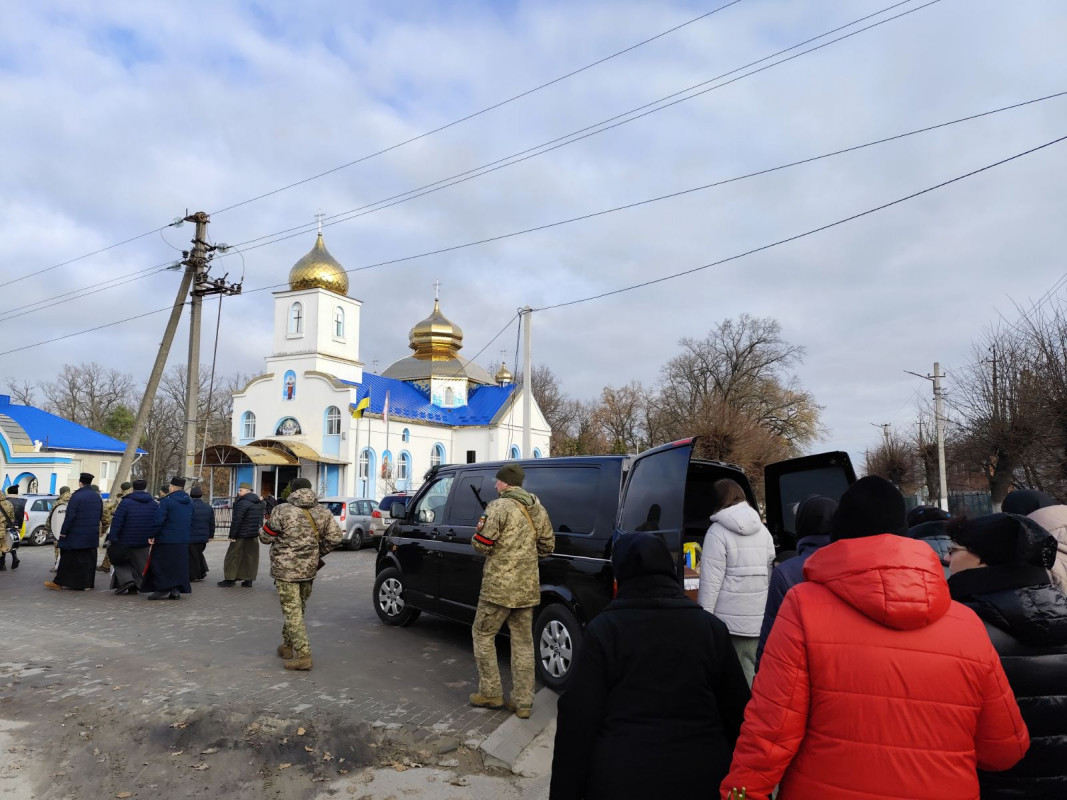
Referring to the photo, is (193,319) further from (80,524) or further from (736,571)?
(736,571)

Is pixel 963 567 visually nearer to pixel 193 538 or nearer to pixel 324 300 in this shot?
pixel 193 538

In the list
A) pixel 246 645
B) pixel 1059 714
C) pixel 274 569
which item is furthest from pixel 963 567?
pixel 246 645

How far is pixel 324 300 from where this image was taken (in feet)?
149

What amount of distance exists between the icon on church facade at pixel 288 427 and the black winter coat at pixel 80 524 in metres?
32.0

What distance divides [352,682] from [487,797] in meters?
2.56

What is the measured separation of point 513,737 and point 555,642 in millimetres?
1397

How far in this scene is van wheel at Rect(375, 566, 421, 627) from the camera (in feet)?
29.8

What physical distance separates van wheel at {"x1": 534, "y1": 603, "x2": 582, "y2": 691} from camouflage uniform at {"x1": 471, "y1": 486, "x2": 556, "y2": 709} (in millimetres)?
670

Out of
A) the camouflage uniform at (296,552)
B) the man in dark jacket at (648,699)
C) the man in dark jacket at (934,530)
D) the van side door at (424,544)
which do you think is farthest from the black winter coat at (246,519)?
the man in dark jacket at (648,699)

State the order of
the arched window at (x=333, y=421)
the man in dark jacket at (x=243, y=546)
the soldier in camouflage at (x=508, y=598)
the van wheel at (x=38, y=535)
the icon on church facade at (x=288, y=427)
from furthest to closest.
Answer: the icon on church facade at (x=288, y=427)
the arched window at (x=333, y=421)
the van wheel at (x=38, y=535)
the man in dark jacket at (x=243, y=546)
the soldier in camouflage at (x=508, y=598)

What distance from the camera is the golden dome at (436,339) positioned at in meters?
55.5

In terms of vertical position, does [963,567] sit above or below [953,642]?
above

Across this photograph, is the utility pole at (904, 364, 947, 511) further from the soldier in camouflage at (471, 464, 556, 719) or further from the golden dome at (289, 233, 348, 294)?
the golden dome at (289, 233, 348, 294)

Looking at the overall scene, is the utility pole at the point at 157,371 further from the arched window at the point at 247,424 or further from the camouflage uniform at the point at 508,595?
the arched window at the point at 247,424
